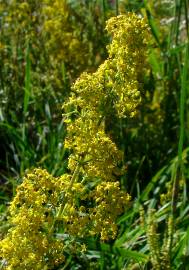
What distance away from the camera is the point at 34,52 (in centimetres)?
456

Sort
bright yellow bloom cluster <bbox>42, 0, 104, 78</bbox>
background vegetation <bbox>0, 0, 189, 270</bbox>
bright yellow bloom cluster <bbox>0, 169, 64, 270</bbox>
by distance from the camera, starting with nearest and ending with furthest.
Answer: bright yellow bloom cluster <bbox>0, 169, 64, 270</bbox> → background vegetation <bbox>0, 0, 189, 270</bbox> → bright yellow bloom cluster <bbox>42, 0, 104, 78</bbox>

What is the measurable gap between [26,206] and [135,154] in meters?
2.20

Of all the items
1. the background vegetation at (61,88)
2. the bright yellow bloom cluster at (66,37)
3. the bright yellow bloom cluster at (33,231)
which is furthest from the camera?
the bright yellow bloom cluster at (66,37)

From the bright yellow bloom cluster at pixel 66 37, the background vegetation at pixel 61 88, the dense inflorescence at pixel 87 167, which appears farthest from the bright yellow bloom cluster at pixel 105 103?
the bright yellow bloom cluster at pixel 66 37

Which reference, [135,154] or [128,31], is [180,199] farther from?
[128,31]

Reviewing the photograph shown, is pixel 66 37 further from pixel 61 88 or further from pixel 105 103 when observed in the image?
pixel 105 103

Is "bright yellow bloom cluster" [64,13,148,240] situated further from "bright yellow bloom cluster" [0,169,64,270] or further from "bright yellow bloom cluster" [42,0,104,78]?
"bright yellow bloom cluster" [42,0,104,78]

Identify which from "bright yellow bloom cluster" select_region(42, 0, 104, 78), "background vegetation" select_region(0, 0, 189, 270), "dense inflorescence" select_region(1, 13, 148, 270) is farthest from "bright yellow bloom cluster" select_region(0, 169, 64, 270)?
"bright yellow bloom cluster" select_region(42, 0, 104, 78)

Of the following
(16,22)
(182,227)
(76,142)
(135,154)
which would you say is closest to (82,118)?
(76,142)

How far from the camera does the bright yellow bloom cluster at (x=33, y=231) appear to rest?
2.04 metres

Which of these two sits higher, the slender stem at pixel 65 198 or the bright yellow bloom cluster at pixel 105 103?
the bright yellow bloom cluster at pixel 105 103

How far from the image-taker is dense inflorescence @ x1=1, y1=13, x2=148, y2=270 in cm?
205

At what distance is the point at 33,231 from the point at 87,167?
264mm

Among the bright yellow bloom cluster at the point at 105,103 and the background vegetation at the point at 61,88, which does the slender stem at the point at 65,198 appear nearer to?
the bright yellow bloom cluster at the point at 105,103
